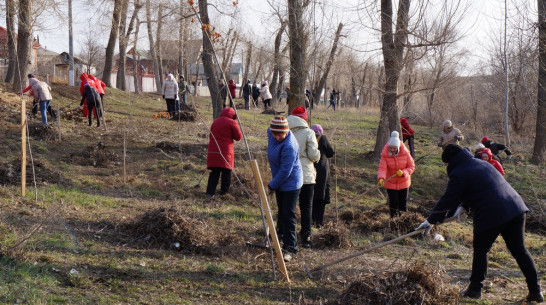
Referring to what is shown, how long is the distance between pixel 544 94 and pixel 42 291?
51.3ft

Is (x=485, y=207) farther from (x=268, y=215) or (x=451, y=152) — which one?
(x=268, y=215)

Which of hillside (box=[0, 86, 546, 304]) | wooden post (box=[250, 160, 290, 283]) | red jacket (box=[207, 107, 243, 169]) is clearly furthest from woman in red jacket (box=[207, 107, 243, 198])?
wooden post (box=[250, 160, 290, 283])

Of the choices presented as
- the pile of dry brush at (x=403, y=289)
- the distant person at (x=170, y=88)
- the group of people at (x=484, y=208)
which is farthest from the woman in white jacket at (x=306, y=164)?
the distant person at (x=170, y=88)

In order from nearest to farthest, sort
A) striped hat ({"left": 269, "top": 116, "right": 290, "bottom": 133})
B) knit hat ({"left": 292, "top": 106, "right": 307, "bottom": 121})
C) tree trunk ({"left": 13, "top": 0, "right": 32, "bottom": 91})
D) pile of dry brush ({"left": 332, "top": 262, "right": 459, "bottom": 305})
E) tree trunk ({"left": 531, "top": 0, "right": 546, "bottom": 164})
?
1. pile of dry brush ({"left": 332, "top": 262, "right": 459, "bottom": 305})
2. striped hat ({"left": 269, "top": 116, "right": 290, "bottom": 133})
3. knit hat ({"left": 292, "top": 106, "right": 307, "bottom": 121})
4. tree trunk ({"left": 531, "top": 0, "right": 546, "bottom": 164})
5. tree trunk ({"left": 13, "top": 0, "right": 32, "bottom": 91})

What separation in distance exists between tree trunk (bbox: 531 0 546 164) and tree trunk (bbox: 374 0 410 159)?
412 centimetres

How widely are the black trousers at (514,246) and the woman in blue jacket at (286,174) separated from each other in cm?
196

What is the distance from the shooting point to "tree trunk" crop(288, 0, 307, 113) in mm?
11445

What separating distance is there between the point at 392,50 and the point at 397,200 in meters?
5.46

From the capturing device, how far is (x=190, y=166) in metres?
11.4

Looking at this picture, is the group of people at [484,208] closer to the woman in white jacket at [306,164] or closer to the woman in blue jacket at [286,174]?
the woman in blue jacket at [286,174]

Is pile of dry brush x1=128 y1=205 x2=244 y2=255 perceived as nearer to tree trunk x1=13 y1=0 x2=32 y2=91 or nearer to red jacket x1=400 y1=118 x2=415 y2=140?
red jacket x1=400 y1=118 x2=415 y2=140

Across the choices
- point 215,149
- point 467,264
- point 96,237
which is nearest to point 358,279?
point 467,264

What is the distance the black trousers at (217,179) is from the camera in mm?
9031

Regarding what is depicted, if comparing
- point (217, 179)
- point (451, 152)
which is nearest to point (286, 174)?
point (451, 152)
